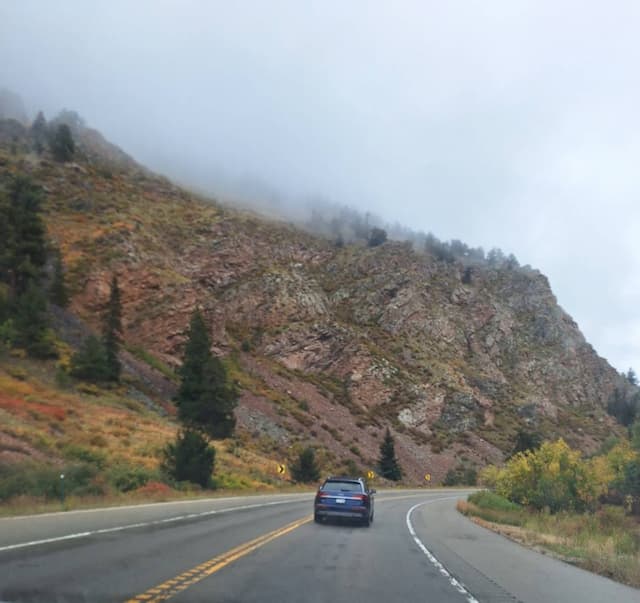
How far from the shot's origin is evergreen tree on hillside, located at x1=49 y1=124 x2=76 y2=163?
102m

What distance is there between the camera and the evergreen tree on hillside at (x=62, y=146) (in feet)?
336

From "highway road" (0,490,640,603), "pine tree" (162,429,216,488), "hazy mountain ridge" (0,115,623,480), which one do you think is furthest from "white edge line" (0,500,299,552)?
"hazy mountain ridge" (0,115,623,480)

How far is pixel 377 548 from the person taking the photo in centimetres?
1548

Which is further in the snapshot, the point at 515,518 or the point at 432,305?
the point at 432,305

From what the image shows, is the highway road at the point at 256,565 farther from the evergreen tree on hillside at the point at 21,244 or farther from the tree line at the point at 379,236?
the tree line at the point at 379,236

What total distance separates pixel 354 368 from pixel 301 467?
132 feet

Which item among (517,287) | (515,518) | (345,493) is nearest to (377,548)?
(345,493)

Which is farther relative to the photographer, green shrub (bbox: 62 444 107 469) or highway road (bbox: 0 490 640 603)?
green shrub (bbox: 62 444 107 469)

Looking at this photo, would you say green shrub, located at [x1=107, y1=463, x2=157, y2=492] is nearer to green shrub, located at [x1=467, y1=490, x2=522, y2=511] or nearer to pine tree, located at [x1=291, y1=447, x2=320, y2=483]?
green shrub, located at [x1=467, y1=490, x2=522, y2=511]

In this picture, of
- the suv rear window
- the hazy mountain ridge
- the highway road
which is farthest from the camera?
the hazy mountain ridge

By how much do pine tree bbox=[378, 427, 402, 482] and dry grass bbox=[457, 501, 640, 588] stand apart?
1439 inches

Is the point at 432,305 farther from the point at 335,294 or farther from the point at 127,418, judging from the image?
the point at 127,418

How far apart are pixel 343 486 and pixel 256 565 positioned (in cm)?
1082

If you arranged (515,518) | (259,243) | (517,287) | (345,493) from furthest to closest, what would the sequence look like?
(517,287) → (259,243) → (515,518) → (345,493)
